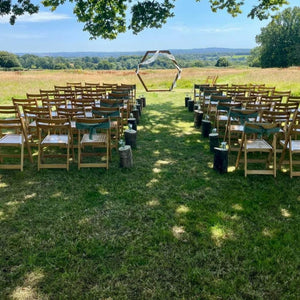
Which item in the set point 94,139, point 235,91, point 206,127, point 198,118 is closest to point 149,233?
point 94,139

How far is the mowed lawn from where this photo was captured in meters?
2.61

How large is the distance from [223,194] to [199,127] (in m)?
4.45

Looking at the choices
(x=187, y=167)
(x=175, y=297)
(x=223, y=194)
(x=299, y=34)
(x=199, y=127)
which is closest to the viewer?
(x=175, y=297)

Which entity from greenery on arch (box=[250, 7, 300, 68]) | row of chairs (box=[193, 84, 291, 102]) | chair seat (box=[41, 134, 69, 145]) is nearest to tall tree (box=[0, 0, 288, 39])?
row of chairs (box=[193, 84, 291, 102])

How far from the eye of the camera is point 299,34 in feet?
181

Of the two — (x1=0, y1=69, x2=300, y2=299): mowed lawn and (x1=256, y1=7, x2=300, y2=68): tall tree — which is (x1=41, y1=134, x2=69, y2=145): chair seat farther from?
(x1=256, y1=7, x2=300, y2=68): tall tree

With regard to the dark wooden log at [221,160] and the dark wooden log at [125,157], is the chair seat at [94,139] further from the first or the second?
the dark wooden log at [221,160]

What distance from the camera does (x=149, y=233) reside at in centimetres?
335

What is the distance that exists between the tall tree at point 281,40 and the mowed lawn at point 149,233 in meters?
57.2

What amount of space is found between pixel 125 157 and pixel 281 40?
61.6 meters

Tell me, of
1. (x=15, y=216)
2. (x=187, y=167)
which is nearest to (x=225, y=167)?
(x=187, y=167)

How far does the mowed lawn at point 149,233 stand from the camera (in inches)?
103

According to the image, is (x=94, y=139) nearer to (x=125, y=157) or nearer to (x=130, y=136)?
(x=125, y=157)

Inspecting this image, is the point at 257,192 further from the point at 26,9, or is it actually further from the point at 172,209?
the point at 26,9
